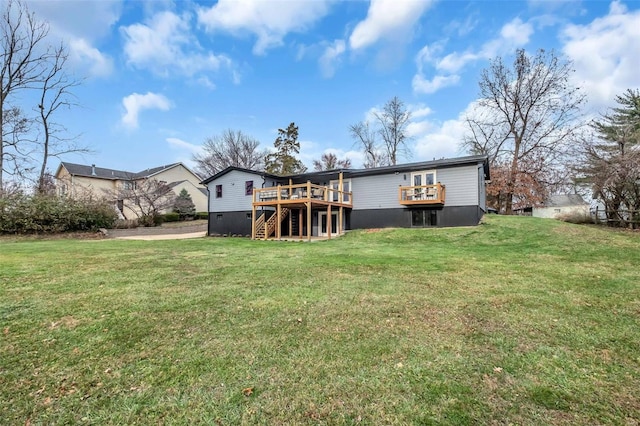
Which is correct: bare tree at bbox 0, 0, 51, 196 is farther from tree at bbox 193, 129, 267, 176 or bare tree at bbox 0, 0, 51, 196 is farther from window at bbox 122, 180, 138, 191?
tree at bbox 193, 129, 267, 176

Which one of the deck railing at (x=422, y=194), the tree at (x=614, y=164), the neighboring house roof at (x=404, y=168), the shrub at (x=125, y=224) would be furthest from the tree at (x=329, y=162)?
the tree at (x=614, y=164)

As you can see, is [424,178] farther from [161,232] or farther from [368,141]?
[161,232]

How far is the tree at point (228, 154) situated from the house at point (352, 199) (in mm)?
18934

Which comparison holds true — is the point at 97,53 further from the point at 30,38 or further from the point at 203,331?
the point at 203,331

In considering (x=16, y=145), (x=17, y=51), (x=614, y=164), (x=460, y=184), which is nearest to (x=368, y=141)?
(x=460, y=184)

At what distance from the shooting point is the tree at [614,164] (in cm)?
1503

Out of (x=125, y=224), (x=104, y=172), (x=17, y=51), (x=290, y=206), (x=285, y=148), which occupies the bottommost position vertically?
(x=125, y=224)

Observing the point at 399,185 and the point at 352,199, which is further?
the point at 352,199

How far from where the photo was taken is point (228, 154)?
1609 inches

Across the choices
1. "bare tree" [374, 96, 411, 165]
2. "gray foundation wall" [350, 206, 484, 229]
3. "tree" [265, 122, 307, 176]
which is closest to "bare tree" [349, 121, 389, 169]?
"bare tree" [374, 96, 411, 165]

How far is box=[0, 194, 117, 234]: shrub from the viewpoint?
16.7 m

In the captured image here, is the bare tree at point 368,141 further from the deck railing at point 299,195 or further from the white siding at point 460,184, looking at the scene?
the white siding at point 460,184

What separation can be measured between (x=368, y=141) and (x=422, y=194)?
19.1 meters

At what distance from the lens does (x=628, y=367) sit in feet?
8.93
